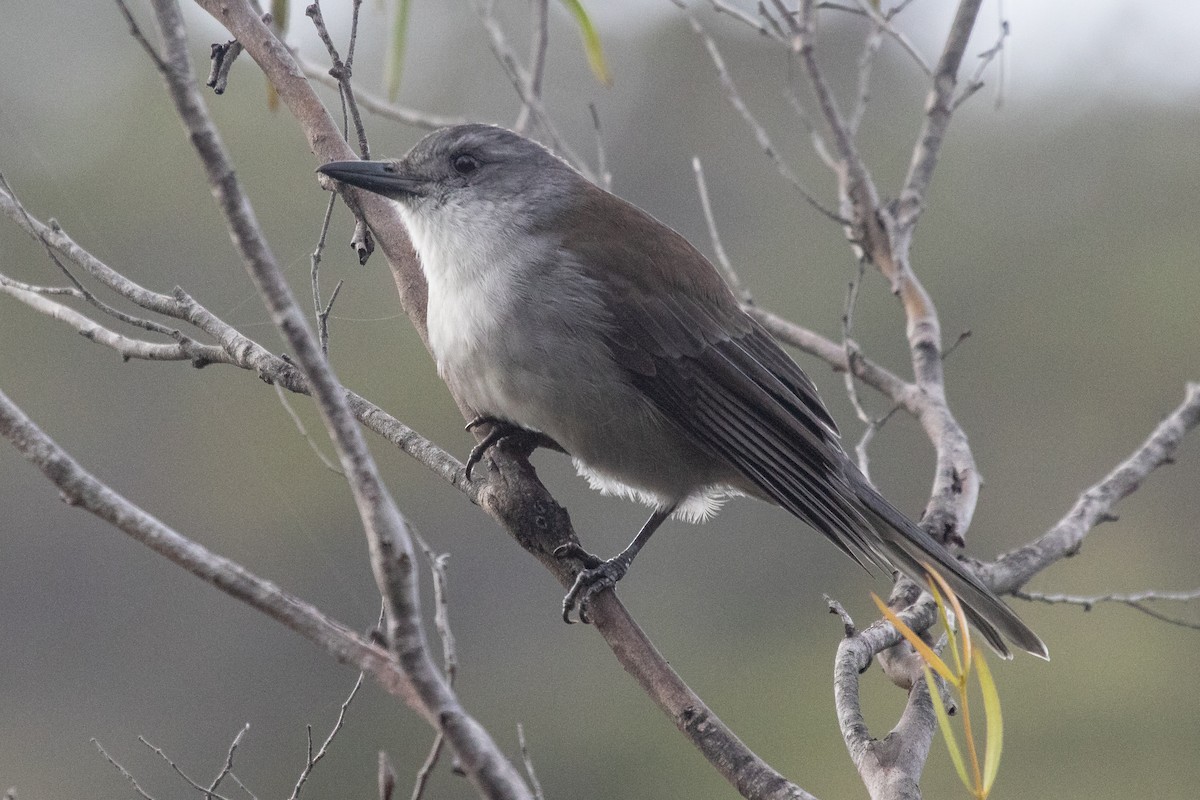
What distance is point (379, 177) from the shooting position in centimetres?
318

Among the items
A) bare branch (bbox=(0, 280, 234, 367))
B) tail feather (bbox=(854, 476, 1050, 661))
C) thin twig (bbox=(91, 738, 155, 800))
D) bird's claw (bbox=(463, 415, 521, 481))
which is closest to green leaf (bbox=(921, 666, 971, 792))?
tail feather (bbox=(854, 476, 1050, 661))

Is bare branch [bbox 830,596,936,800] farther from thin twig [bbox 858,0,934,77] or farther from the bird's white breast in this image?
thin twig [bbox 858,0,934,77]

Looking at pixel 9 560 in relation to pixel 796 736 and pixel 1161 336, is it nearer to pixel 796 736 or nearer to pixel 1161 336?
pixel 796 736

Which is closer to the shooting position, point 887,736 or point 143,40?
point 143,40

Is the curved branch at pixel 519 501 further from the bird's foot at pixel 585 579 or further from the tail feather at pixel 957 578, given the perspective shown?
the tail feather at pixel 957 578

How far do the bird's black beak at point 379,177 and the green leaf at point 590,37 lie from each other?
1.83ft

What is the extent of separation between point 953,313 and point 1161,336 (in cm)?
239

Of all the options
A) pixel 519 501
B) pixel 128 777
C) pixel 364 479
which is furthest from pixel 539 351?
pixel 364 479

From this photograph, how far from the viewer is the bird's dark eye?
11.4ft

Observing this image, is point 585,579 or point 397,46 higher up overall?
point 397,46

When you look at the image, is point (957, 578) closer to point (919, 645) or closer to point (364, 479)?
point (919, 645)

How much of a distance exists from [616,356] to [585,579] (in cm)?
68

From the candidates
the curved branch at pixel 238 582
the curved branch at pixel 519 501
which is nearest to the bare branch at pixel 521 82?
the curved branch at pixel 519 501

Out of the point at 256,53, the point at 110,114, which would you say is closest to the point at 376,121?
the point at 110,114
